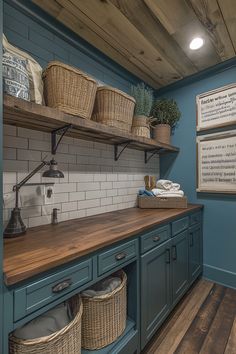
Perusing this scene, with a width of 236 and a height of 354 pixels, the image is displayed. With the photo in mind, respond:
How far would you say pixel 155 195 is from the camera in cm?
221

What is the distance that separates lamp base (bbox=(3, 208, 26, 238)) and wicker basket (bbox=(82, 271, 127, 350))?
1.78 feet

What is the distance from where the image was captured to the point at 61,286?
0.88 metres

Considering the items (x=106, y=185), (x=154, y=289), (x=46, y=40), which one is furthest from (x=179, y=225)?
(x=46, y=40)

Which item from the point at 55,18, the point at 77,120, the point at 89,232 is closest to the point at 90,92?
the point at 77,120

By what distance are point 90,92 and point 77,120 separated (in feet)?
0.75

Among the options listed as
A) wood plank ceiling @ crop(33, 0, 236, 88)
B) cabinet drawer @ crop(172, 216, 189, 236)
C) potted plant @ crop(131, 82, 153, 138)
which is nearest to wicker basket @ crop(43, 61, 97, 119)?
wood plank ceiling @ crop(33, 0, 236, 88)

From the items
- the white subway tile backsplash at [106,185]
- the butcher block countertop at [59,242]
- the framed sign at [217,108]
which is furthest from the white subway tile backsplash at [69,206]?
the framed sign at [217,108]

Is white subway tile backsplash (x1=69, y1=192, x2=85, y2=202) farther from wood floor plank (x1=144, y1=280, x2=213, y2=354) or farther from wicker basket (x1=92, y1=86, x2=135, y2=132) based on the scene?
wood floor plank (x1=144, y1=280, x2=213, y2=354)

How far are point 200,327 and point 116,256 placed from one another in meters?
1.07

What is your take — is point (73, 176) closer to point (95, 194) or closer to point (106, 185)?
point (95, 194)

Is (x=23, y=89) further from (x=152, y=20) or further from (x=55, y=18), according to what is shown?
(x=152, y=20)

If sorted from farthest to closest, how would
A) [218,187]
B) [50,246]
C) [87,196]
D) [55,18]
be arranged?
[218,187] → [87,196] → [55,18] → [50,246]

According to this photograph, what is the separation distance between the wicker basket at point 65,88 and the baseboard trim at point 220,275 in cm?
217

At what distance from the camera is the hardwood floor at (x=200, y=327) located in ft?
4.60
